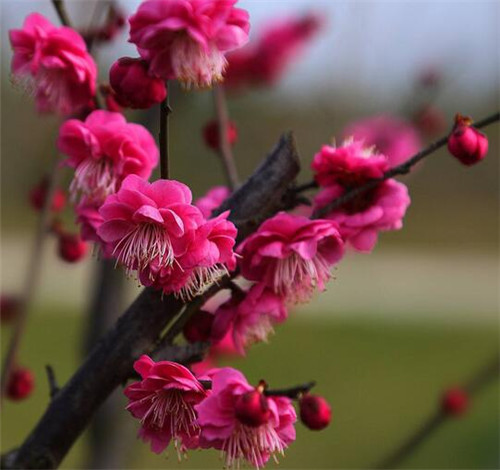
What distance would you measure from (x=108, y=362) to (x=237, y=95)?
199 centimetres

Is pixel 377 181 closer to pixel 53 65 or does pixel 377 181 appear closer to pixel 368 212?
pixel 368 212

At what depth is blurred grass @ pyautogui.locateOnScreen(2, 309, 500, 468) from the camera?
232 inches

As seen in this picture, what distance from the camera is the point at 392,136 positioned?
2.67m

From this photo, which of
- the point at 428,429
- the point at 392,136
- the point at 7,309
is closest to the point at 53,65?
the point at 7,309

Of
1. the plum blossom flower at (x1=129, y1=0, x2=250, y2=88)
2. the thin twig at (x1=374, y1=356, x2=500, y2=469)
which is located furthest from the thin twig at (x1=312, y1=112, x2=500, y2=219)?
the thin twig at (x1=374, y1=356, x2=500, y2=469)

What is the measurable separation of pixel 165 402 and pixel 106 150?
0.98 feet

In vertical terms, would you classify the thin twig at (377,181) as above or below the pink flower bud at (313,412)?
above

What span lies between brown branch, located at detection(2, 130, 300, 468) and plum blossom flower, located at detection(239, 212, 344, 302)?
5 cm

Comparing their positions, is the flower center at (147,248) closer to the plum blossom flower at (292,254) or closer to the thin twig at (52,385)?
the plum blossom flower at (292,254)

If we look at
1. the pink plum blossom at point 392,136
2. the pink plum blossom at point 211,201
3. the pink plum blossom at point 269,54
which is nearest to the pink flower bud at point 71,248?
the pink plum blossom at point 211,201

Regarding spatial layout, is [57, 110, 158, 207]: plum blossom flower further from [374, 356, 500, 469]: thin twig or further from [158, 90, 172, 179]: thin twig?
[374, 356, 500, 469]: thin twig

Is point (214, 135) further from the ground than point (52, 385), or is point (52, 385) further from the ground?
point (214, 135)

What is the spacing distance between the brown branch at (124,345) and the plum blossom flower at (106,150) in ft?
0.36

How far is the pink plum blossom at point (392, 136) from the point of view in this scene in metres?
2.53
